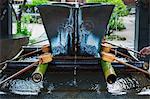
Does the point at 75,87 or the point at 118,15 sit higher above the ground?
the point at 118,15

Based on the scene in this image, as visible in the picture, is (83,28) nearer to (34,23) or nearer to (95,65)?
(95,65)

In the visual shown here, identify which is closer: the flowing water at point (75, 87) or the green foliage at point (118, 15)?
the flowing water at point (75, 87)

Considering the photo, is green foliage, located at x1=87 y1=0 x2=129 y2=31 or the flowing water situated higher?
green foliage, located at x1=87 y1=0 x2=129 y2=31

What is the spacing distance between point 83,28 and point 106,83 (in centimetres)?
61

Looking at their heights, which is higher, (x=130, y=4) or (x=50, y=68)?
(x=130, y=4)

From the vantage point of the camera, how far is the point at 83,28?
359 centimetres

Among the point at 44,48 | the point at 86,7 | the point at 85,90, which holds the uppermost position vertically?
the point at 86,7

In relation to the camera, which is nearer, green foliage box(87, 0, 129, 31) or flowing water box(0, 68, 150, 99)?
flowing water box(0, 68, 150, 99)

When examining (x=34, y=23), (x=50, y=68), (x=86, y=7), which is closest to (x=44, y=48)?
(x=50, y=68)

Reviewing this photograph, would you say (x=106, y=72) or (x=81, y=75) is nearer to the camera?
(x=106, y=72)

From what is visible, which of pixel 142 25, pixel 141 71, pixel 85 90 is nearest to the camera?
pixel 85 90

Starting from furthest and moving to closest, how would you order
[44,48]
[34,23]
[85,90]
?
[34,23]
[44,48]
[85,90]

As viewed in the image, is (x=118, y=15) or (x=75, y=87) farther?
(x=118, y=15)

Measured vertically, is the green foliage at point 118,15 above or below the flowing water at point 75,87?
above
